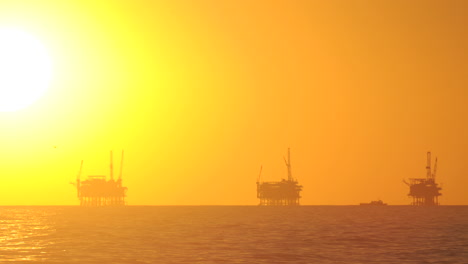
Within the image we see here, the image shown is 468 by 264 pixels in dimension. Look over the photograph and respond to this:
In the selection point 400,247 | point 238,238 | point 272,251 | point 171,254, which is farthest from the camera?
point 238,238

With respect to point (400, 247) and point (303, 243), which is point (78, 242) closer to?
point (303, 243)

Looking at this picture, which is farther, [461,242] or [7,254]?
[461,242]

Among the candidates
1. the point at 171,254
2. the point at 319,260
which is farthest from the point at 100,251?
the point at 319,260

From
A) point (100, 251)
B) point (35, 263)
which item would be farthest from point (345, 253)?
point (35, 263)

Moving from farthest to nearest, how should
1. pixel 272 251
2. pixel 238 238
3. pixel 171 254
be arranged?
pixel 238 238 < pixel 272 251 < pixel 171 254

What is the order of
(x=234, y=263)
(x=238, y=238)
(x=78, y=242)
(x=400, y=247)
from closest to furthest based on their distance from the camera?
(x=234, y=263), (x=400, y=247), (x=78, y=242), (x=238, y=238)

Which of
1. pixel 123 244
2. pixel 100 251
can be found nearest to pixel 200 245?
pixel 123 244

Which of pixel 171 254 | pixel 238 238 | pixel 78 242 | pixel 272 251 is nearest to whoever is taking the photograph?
pixel 171 254

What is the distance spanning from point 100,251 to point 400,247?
33.9 metres

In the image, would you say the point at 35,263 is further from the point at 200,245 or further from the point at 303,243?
the point at 303,243

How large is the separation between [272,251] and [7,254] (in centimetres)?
2713

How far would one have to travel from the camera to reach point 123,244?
9612 cm

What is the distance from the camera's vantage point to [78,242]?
101 meters

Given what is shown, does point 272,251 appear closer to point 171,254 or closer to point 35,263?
point 171,254
